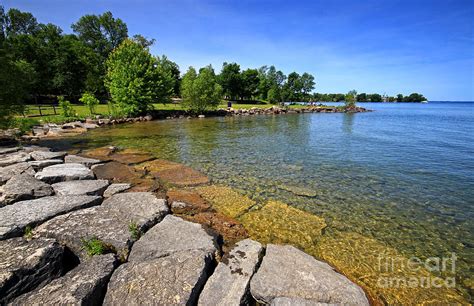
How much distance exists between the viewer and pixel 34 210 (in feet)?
17.1

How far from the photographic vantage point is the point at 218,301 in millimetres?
3400

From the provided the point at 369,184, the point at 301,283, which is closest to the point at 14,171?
the point at 301,283

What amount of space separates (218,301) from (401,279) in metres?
3.92

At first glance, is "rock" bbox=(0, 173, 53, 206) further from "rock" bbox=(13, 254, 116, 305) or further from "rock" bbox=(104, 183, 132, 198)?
"rock" bbox=(13, 254, 116, 305)

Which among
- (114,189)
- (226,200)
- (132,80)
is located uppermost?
(132,80)

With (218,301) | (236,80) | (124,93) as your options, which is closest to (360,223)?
(218,301)

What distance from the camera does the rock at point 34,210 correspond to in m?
4.51

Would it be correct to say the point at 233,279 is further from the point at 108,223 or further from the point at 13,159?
the point at 13,159

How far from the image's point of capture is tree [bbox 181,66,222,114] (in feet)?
153

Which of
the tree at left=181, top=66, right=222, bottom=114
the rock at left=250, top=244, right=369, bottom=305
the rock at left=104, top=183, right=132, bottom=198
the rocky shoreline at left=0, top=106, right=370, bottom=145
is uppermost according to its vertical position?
the tree at left=181, top=66, right=222, bottom=114

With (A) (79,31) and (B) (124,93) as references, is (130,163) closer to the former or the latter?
(B) (124,93)

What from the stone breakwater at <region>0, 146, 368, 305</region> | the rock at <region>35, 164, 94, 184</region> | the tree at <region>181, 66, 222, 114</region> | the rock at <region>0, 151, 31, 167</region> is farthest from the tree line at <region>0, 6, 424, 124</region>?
the stone breakwater at <region>0, 146, 368, 305</region>

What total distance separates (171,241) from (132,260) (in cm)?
81

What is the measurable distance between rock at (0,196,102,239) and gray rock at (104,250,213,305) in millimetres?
2592
